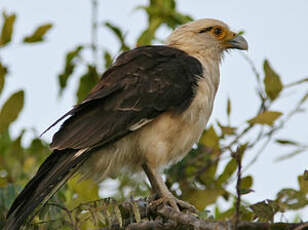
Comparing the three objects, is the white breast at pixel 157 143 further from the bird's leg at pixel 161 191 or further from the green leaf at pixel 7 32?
the green leaf at pixel 7 32

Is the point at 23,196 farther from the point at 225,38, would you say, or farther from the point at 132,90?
the point at 225,38

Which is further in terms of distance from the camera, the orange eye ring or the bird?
the orange eye ring

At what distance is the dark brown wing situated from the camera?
13.2 ft

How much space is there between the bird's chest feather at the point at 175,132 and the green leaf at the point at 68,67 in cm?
102

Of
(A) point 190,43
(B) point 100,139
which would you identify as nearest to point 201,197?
(B) point 100,139

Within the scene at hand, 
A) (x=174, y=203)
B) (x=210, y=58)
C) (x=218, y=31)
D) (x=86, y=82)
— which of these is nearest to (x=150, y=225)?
(x=174, y=203)

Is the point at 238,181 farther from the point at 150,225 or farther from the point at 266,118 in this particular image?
the point at 266,118

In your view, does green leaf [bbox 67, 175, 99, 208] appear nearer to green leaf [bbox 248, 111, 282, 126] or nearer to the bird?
the bird

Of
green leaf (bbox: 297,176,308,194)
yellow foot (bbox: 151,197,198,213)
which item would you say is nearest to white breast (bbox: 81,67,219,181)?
yellow foot (bbox: 151,197,198,213)

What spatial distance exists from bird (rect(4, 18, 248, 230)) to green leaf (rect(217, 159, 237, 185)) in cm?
36

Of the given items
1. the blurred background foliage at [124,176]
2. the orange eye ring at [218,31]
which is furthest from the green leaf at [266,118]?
the orange eye ring at [218,31]

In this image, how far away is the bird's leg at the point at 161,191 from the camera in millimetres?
3902

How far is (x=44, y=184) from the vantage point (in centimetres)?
365

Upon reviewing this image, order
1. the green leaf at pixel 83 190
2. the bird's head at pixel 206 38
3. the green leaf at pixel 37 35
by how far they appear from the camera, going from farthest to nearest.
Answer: the bird's head at pixel 206 38 → the green leaf at pixel 37 35 → the green leaf at pixel 83 190
